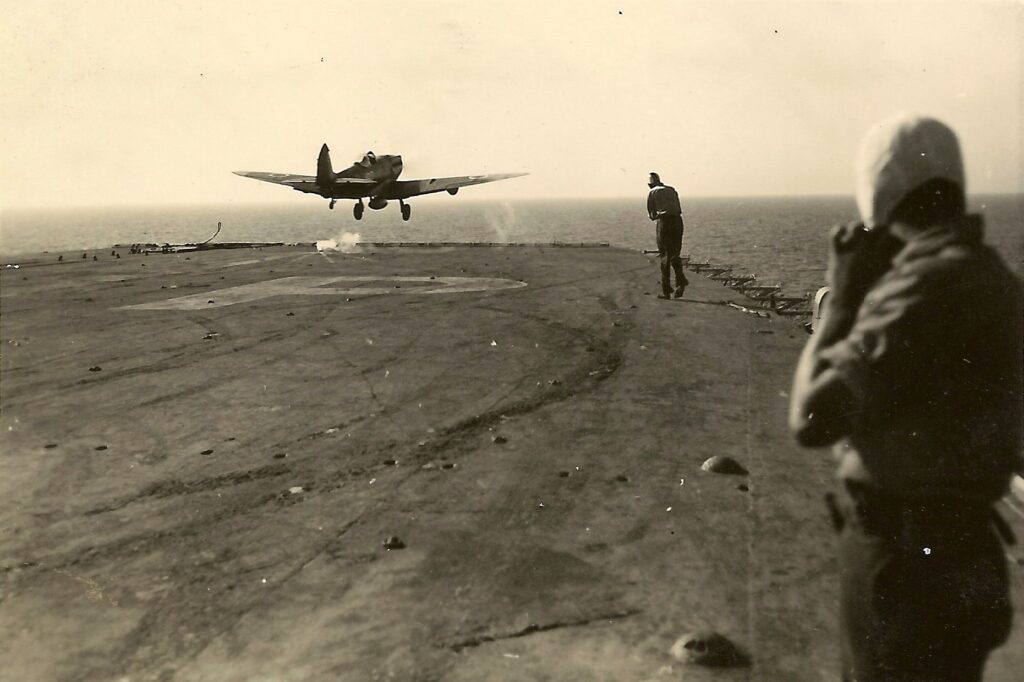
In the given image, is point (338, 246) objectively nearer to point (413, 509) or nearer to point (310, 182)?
point (310, 182)

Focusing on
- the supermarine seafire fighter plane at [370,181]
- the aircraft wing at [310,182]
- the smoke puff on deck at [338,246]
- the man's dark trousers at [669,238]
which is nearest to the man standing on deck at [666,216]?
the man's dark trousers at [669,238]

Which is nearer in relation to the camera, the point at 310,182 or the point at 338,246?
the point at 310,182

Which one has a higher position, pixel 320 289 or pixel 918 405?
pixel 918 405

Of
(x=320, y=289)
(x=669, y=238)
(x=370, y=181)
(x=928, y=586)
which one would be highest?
(x=370, y=181)

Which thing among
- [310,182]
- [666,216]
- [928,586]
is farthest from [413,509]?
[310,182]

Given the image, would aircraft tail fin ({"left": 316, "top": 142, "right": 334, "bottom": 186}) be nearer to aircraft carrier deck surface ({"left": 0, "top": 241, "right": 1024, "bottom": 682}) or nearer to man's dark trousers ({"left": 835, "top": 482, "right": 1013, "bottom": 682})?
aircraft carrier deck surface ({"left": 0, "top": 241, "right": 1024, "bottom": 682})

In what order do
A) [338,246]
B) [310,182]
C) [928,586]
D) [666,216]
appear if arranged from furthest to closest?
[338,246], [310,182], [666,216], [928,586]

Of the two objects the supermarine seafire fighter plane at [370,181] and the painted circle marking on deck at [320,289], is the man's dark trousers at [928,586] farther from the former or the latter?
the supermarine seafire fighter plane at [370,181]
